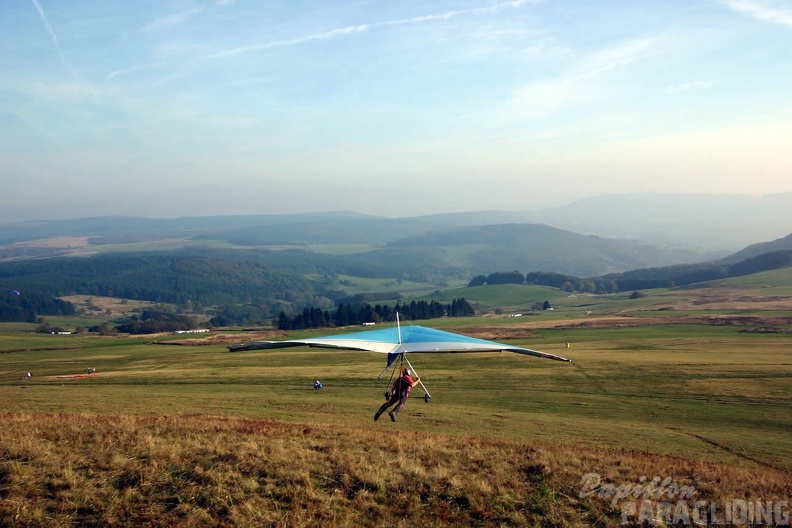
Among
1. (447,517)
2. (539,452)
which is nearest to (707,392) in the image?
(539,452)

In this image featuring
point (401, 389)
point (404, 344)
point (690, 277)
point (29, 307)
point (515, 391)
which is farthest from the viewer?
point (690, 277)

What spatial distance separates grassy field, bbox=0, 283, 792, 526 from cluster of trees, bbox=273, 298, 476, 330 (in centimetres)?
5458

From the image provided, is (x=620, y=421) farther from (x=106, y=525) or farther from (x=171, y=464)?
(x=106, y=525)

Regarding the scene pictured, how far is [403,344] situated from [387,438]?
2.92m

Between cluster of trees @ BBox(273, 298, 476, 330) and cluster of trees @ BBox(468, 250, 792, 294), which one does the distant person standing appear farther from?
cluster of trees @ BBox(468, 250, 792, 294)

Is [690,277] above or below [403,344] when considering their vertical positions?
below

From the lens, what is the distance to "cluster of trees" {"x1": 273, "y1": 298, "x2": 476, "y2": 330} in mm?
104375

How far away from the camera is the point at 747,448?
65.9 ft

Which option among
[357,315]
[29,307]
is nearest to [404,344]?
[357,315]

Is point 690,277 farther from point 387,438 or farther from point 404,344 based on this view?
point 387,438

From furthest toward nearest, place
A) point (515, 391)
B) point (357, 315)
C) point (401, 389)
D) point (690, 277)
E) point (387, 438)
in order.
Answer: point (690, 277)
point (357, 315)
point (515, 391)
point (401, 389)
point (387, 438)

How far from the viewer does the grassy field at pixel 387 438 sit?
11.2 metres

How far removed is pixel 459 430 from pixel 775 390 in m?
19.8

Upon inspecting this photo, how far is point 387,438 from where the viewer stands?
663 inches
